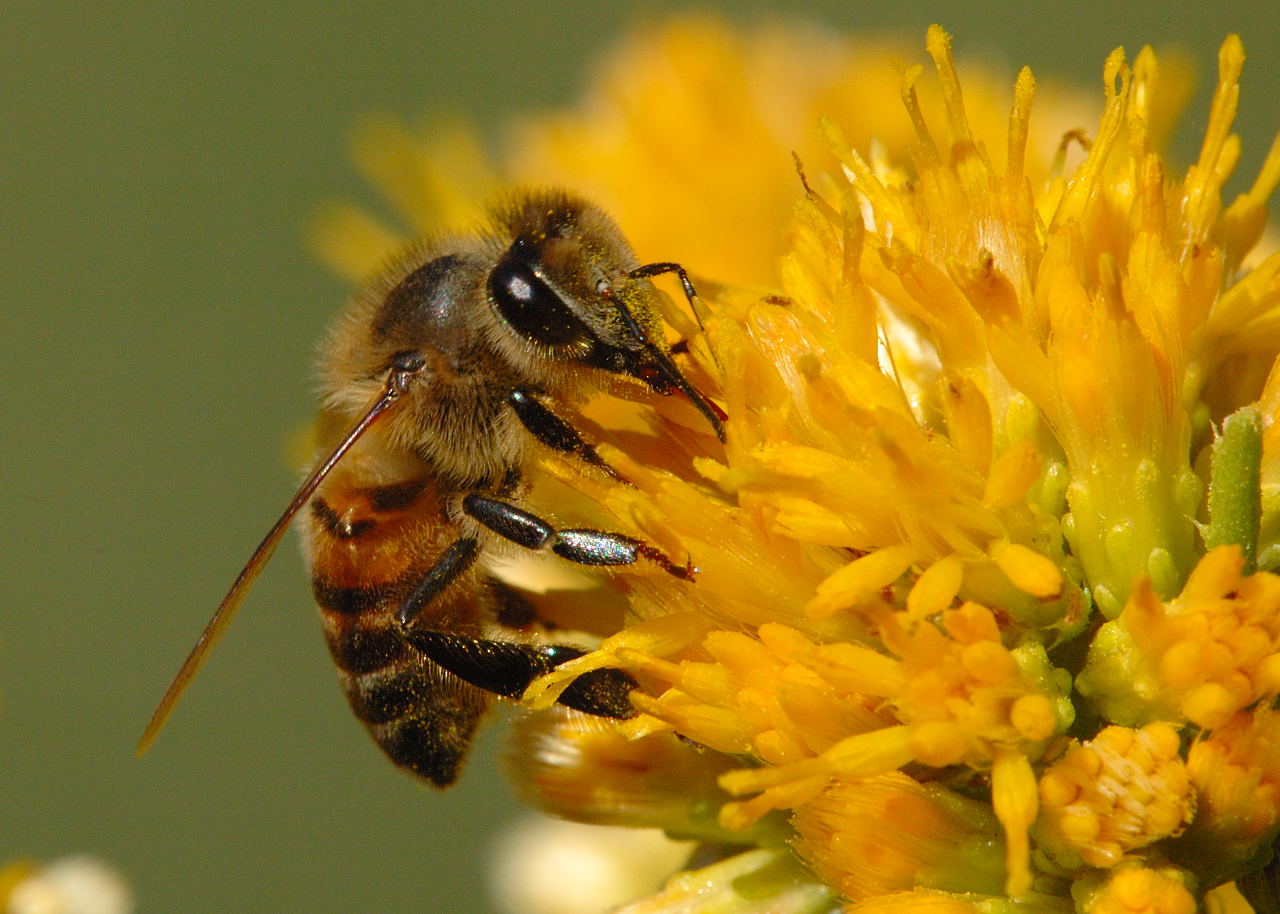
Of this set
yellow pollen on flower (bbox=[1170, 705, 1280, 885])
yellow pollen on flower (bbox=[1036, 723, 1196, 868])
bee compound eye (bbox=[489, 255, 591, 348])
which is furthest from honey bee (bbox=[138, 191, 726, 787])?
yellow pollen on flower (bbox=[1170, 705, 1280, 885])

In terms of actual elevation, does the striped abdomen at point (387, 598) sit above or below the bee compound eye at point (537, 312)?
below

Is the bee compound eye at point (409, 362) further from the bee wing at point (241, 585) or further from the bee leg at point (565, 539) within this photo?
the bee leg at point (565, 539)

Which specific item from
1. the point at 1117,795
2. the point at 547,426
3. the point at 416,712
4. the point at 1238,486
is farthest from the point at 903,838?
the point at 416,712

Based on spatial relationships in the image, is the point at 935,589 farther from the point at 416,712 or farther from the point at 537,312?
the point at 416,712

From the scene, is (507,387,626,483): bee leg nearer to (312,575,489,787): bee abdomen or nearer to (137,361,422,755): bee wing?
(137,361,422,755): bee wing

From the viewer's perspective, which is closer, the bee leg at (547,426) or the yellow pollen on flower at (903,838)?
the yellow pollen on flower at (903,838)

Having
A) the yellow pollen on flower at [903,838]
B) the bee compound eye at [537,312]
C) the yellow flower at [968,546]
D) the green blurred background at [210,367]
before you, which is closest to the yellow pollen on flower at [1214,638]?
the yellow flower at [968,546]
